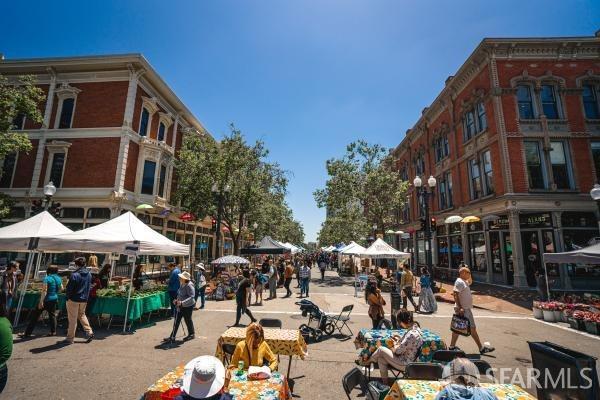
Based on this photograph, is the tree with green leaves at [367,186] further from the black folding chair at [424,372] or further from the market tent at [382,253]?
the black folding chair at [424,372]

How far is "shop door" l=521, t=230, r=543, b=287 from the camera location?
57.7ft

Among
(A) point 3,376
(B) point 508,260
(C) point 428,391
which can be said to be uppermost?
(B) point 508,260

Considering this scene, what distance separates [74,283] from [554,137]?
25.9 meters

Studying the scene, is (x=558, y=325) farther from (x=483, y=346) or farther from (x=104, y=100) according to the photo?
(x=104, y=100)

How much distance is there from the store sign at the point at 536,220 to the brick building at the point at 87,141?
26.1 metres

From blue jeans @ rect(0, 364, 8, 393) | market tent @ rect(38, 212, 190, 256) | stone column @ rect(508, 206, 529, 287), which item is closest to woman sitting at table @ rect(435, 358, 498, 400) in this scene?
blue jeans @ rect(0, 364, 8, 393)

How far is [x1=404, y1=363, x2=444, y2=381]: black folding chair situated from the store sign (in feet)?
61.8

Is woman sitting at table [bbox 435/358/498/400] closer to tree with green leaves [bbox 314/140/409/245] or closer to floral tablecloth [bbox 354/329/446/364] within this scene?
floral tablecloth [bbox 354/329/446/364]

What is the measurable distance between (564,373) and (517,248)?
16413mm

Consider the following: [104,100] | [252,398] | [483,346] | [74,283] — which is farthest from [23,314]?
[104,100]

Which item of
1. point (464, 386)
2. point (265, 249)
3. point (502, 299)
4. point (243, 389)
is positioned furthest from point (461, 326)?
point (265, 249)

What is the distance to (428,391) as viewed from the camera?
11.0 ft

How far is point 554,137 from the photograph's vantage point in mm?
18484

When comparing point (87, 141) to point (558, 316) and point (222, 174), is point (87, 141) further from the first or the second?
point (558, 316)
